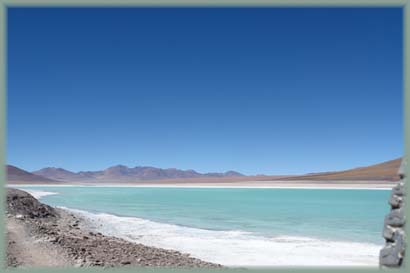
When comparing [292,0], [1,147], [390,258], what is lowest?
[390,258]

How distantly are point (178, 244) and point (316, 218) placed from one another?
576cm

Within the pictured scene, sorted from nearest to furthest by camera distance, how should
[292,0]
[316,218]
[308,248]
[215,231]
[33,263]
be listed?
1. [292,0]
2. [33,263]
3. [308,248]
4. [215,231]
5. [316,218]

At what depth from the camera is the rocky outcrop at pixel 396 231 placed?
12.0ft

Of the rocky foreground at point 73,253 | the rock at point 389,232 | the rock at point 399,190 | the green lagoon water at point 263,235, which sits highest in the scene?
the rock at point 399,190

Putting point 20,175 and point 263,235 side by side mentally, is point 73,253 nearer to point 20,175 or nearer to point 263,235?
point 263,235

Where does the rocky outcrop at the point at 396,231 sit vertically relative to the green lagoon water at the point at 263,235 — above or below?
above

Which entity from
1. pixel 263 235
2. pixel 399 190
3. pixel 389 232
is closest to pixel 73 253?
pixel 389 232

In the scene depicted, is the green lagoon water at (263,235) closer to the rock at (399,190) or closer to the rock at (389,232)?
the rock at (389,232)

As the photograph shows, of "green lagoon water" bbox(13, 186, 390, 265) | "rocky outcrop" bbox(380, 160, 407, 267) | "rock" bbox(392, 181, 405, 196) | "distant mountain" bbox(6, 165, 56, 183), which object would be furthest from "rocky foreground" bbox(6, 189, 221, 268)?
"distant mountain" bbox(6, 165, 56, 183)

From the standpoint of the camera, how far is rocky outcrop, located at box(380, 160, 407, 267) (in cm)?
366

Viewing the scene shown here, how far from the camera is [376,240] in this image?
27.6ft

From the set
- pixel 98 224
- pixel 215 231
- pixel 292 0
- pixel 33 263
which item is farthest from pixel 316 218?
pixel 292 0

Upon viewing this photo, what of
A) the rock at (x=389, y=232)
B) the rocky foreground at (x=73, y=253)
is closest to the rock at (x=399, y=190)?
the rock at (x=389, y=232)

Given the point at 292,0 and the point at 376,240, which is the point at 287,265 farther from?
the point at 292,0
